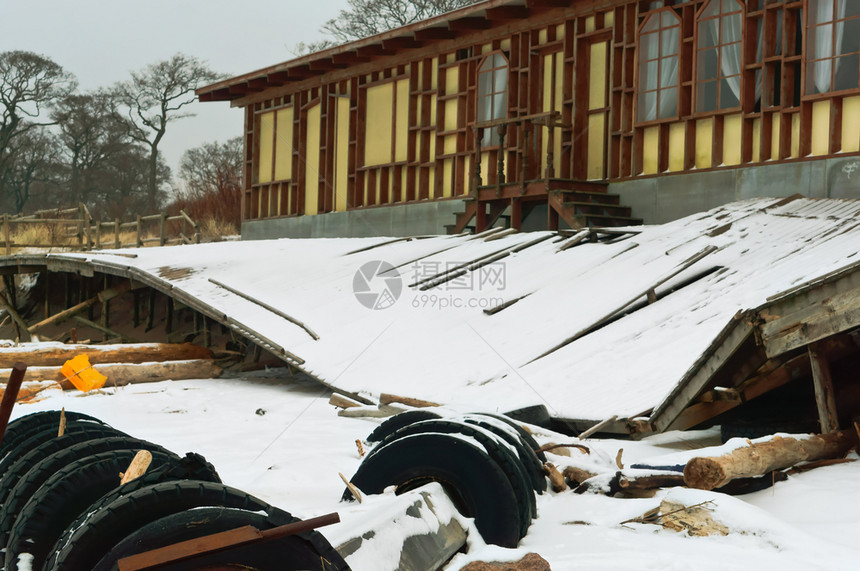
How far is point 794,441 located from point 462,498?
7.58 feet

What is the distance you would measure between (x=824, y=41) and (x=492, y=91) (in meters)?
6.36

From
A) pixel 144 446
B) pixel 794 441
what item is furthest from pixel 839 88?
pixel 144 446

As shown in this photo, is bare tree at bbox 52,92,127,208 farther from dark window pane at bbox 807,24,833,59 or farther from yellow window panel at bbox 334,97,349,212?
dark window pane at bbox 807,24,833,59

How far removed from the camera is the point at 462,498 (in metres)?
4.31

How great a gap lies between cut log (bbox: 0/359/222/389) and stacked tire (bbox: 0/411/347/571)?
703 cm

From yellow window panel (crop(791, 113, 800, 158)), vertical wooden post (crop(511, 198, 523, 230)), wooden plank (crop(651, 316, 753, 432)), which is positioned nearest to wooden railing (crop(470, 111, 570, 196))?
vertical wooden post (crop(511, 198, 523, 230))

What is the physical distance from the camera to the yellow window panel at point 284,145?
2206 cm

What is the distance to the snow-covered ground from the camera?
396 cm

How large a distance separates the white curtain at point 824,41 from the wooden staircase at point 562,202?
343 centimetres

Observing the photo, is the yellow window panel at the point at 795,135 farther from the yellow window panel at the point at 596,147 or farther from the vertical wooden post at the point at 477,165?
the vertical wooden post at the point at 477,165

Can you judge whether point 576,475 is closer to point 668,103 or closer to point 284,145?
point 668,103

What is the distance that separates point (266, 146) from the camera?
22953 millimetres

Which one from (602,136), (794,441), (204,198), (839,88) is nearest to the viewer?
(794,441)

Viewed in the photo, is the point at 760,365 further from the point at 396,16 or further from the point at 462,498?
the point at 396,16
